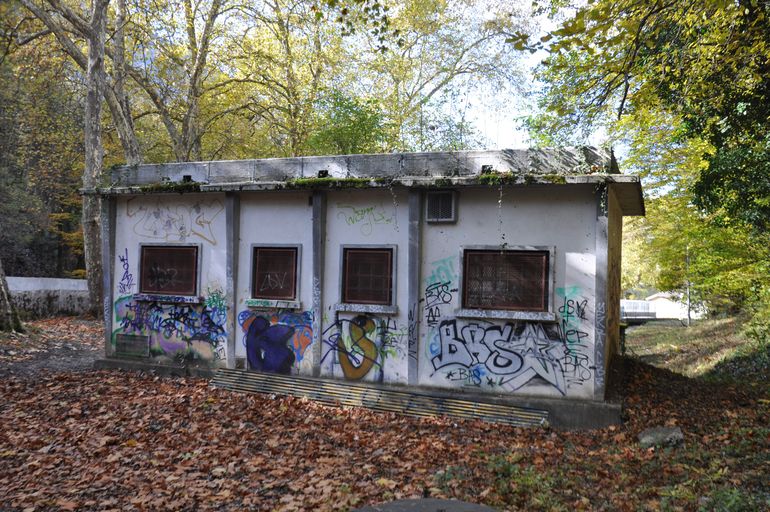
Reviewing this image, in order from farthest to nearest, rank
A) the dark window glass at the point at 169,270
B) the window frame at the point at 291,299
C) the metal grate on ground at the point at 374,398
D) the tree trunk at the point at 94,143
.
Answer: the tree trunk at the point at 94,143 → the dark window glass at the point at 169,270 → the window frame at the point at 291,299 → the metal grate on ground at the point at 374,398

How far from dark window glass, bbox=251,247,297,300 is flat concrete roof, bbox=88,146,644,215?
116cm

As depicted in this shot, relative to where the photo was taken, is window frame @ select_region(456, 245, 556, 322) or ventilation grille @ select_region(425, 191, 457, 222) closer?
window frame @ select_region(456, 245, 556, 322)

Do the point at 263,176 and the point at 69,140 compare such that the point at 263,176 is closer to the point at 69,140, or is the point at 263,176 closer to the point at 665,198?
the point at 665,198

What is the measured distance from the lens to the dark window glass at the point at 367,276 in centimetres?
946

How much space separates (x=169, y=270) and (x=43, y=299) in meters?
12.5

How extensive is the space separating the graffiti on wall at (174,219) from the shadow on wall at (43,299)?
10.8 metres

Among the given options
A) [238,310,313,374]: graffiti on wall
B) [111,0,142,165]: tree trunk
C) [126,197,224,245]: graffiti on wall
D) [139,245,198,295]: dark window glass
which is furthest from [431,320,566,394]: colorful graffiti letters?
[111,0,142,165]: tree trunk

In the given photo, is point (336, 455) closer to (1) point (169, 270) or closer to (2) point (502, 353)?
(2) point (502, 353)

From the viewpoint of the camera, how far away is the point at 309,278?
992 cm

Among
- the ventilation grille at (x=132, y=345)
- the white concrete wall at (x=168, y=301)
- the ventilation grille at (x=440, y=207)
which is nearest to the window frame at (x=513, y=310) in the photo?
the ventilation grille at (x=440, y=207)

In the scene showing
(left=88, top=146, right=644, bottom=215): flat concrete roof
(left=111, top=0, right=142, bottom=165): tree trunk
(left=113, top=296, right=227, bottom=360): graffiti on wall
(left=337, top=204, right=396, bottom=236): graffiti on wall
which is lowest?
(left=113, top=296, right=227, bottom=360): graffiti on wall

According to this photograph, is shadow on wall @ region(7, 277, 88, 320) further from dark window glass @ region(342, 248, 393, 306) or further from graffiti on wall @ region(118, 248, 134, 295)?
dark window glass @ region(342, 248, 393, 306)

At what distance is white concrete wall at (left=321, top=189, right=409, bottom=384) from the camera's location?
9.33 m

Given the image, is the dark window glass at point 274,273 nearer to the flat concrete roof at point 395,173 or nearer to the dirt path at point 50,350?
the flat concrete roof at point 395,173
